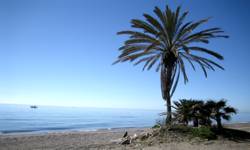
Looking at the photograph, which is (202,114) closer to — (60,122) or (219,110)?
(219,110)

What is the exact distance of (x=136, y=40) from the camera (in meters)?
15.5

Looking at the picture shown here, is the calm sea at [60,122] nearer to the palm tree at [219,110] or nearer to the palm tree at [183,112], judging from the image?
the palm tree at [183,112]

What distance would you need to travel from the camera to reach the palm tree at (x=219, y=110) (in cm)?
1346

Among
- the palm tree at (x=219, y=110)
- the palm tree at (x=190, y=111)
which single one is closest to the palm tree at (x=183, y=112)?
the palm tree at (x=190, y=111)

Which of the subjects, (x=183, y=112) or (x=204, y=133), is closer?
(x=204, y=133)

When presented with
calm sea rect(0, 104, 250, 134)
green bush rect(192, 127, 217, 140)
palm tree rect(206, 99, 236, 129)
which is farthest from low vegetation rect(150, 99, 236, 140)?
calm sea rect(0, 104, 250, 134)

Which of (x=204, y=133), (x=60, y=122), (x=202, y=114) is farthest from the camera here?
(x=60, y=122)

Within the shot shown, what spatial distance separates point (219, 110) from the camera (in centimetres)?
1355

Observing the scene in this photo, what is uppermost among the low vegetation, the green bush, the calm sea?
the low vegetation

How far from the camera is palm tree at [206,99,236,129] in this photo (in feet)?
→ 44.2

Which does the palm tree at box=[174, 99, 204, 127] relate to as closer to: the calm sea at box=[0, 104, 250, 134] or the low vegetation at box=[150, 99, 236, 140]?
the low vegetation at box=[150, 99, 236, 140]

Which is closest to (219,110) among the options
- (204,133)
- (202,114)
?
(202,114)

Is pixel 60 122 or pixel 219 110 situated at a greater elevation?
pixel 219 110

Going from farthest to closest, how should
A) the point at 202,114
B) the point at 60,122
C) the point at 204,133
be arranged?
the point at 60,122, the point at 202,114, the point at 204,133
